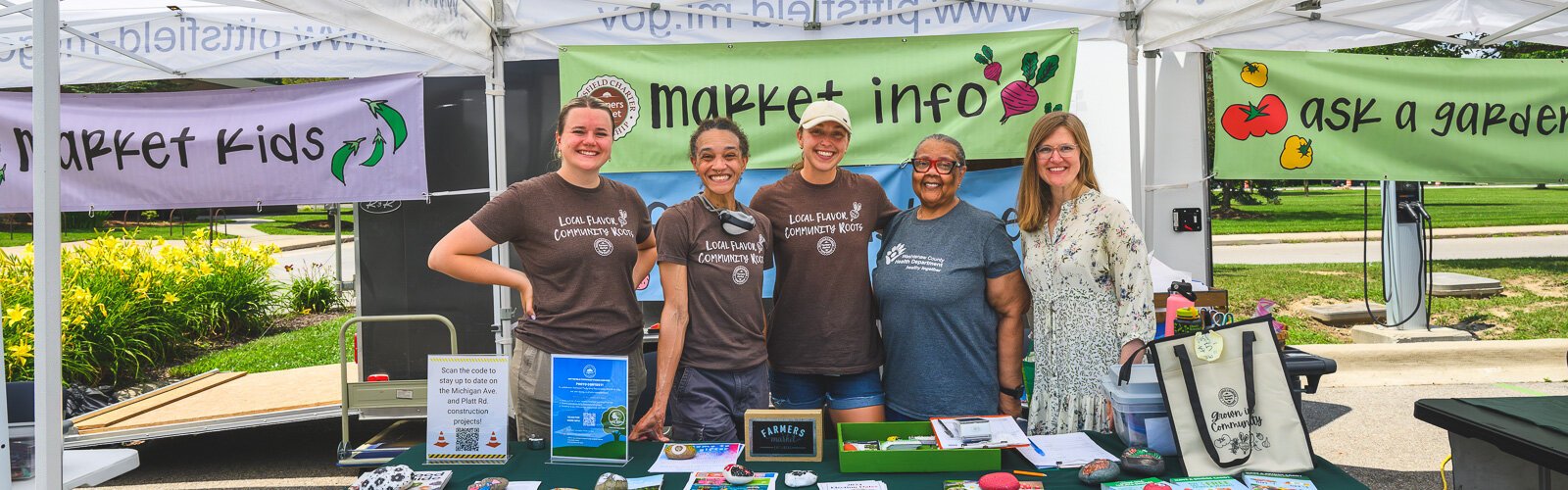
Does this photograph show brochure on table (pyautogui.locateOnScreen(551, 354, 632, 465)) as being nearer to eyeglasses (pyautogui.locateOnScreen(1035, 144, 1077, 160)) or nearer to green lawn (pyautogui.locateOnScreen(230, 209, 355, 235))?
eyeglasses (pyautogui.locateOnScreen(1035, 144, 1077, 160))

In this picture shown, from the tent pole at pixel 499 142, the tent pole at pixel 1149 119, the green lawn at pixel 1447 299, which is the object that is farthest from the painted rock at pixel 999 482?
the green lawn at pixel 1447 299

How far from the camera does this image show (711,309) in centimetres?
257

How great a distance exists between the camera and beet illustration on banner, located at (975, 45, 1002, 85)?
3887 mm

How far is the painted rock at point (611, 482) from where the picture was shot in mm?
1938

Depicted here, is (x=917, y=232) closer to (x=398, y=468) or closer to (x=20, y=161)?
(x=398, y=468)

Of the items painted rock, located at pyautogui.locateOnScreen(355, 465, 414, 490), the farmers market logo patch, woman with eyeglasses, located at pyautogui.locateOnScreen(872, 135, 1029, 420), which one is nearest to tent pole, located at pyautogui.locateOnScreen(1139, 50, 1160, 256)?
woman with eyeglasses, located at pyautogui.locateOnScreen(872, 135, 1029, 420)

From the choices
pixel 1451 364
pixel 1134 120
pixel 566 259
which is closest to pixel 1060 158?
pixel 566 259

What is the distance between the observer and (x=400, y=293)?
14.9 ft

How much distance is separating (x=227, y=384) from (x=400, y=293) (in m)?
1.54

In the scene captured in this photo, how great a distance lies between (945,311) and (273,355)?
706 centimetres

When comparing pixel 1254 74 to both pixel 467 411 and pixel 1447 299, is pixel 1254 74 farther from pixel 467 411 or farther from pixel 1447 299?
pixel 1447 299

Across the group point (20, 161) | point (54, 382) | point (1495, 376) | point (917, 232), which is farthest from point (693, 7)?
point (1495, 376)

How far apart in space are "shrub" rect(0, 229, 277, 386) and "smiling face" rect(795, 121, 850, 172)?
14.9ft

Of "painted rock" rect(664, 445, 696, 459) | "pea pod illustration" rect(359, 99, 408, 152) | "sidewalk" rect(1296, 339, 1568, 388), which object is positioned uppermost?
"pea pod illustration" rect(359, 99, 408, 152)
